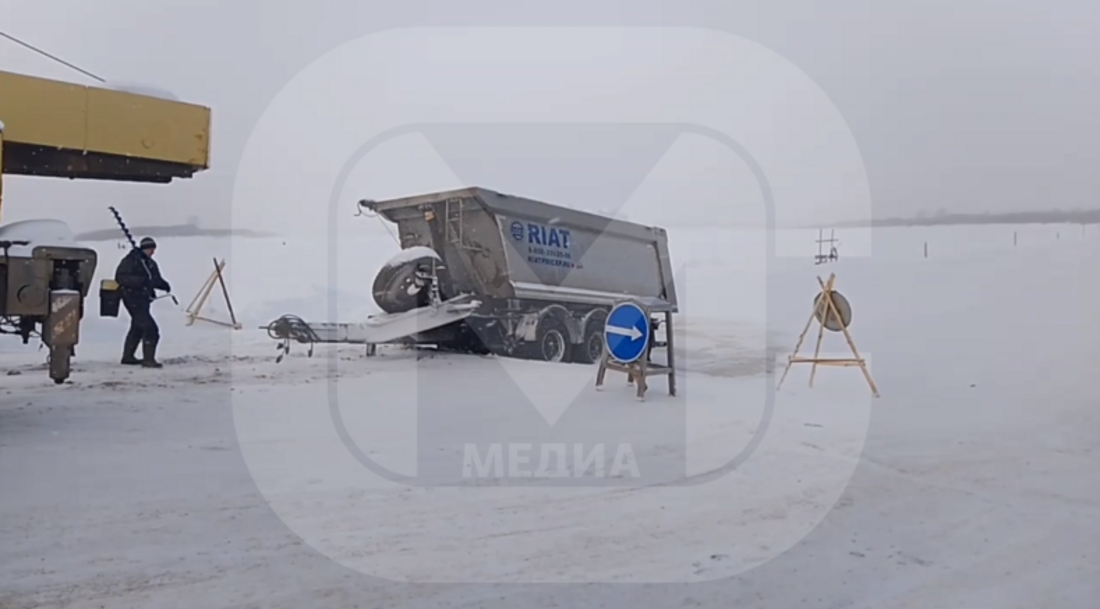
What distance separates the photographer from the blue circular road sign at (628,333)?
24.2 feet

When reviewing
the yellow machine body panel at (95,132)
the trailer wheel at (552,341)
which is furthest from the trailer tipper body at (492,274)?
the yellow machine body panel at (95,132)

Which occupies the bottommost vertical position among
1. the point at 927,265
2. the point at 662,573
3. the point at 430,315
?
the point at 662,573

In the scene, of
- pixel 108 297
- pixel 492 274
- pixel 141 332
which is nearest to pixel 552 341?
pixel 492 274

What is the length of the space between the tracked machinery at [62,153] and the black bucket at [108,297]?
100 inches

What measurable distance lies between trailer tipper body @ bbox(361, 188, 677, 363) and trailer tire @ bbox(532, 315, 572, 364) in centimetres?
1

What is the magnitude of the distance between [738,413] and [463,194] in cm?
564

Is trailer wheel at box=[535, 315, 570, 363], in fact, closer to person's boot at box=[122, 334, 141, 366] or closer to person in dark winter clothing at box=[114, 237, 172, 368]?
person in dark winter clothing at box=[114, 237, 172, 368]

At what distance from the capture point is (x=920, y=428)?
20.9ft

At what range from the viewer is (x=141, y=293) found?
30.9 feet

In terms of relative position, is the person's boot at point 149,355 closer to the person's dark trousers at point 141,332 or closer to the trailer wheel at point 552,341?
the person's dark trousers at point 141,332

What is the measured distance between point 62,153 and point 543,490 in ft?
16.3

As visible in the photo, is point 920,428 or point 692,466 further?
point 920,428

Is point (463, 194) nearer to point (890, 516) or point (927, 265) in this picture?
point (890, 516)

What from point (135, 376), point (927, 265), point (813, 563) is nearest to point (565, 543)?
point (813, 563)
